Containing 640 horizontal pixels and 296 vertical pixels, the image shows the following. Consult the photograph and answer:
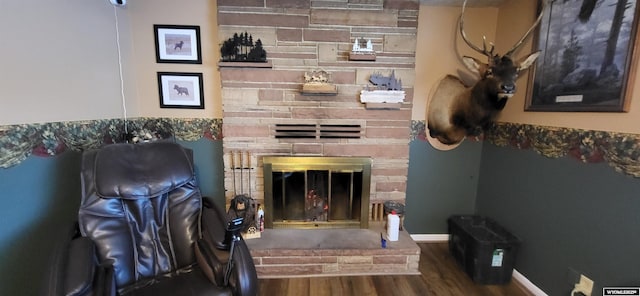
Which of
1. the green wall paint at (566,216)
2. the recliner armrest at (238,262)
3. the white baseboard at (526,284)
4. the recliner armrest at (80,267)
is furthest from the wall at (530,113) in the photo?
the recliner armrest at (80,267)

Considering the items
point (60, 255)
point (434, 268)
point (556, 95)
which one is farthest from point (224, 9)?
point (434, 268)

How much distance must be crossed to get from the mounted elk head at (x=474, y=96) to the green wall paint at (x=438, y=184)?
0.53ft

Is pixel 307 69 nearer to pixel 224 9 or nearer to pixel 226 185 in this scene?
pixel 224 9

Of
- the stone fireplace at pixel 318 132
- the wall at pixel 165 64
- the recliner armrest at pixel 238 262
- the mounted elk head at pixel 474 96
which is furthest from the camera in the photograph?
the wall at pixel 165 64

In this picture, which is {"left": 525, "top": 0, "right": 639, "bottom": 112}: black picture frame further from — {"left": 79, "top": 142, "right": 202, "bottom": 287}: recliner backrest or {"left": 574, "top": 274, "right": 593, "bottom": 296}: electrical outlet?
{"left": 79, "top": 142, "right": 202, "bottom": 287}: recliner backrest

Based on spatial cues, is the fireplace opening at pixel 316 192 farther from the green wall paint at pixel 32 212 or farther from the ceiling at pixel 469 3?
the ceiling at pixel 469 3

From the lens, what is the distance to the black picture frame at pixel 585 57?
142cm

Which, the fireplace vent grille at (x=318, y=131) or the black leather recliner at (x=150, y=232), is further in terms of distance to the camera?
the fireplace vent grille at (x=318, y=131)

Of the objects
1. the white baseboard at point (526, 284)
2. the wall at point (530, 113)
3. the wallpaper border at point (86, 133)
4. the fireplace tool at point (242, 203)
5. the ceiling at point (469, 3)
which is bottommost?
the white baseboard at point (526, 284)

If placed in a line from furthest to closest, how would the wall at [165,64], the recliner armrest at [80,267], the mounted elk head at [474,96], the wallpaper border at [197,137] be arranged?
the wall at [165,64] < the mounted elk head at [474,96] < the wallpaper border at [197,137] < the recliner armrest at [80,267]

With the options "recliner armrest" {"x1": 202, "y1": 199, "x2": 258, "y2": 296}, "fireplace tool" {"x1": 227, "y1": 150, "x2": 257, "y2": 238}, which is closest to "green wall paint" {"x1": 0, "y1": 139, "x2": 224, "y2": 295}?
"recliner armrest" {"x1": 202, "y1": 199, "x2": 258, "y2": 296}

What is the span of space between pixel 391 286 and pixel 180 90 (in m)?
2.43

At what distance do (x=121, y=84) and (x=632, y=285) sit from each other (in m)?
3.58

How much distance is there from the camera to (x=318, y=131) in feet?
7.82
